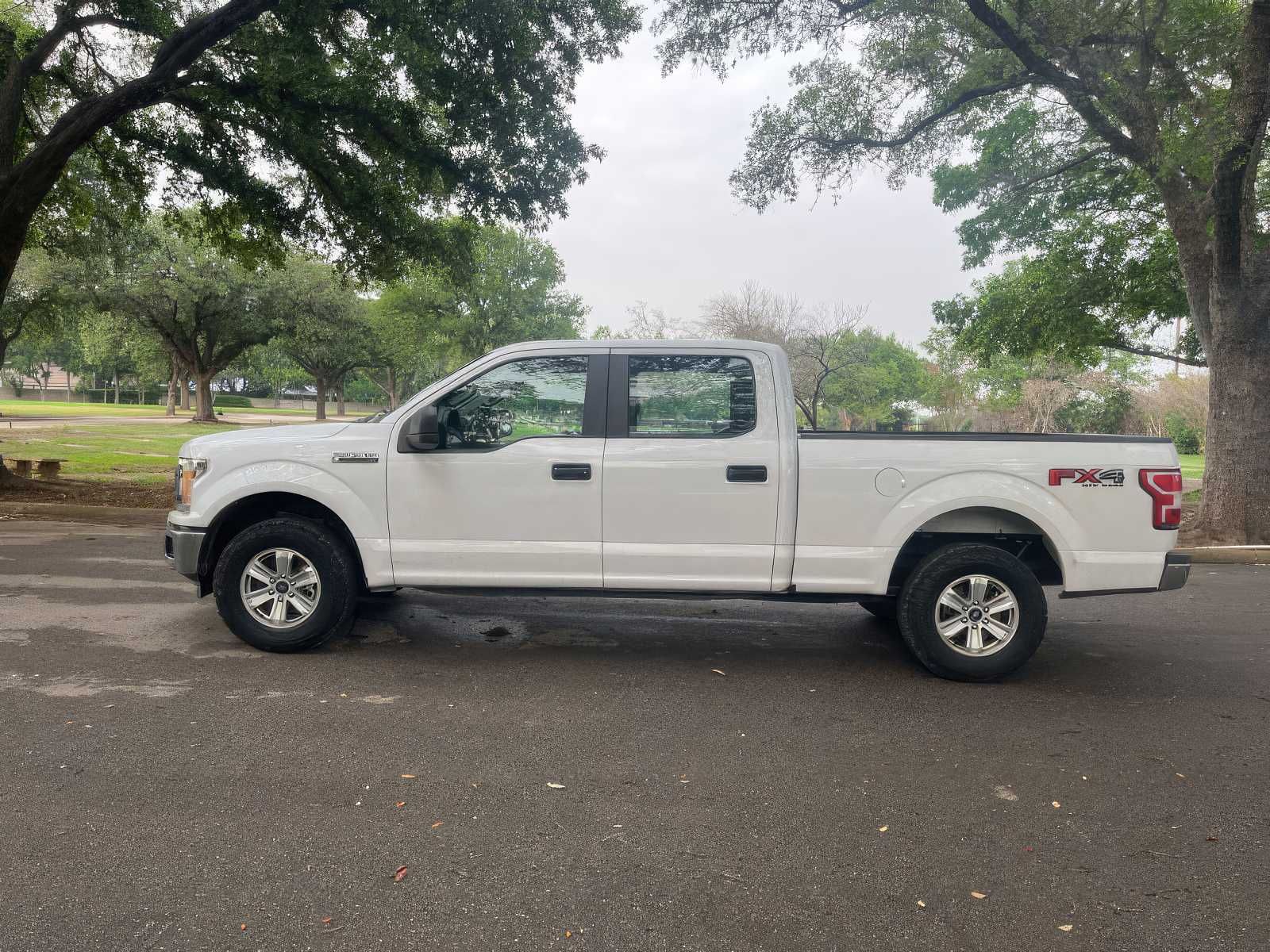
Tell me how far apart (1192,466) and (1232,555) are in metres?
28.0

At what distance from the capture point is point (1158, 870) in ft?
9.76

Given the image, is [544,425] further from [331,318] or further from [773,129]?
[331,318]

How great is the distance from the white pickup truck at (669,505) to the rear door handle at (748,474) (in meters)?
0.01

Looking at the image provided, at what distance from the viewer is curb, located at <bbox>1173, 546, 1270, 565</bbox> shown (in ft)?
33.2

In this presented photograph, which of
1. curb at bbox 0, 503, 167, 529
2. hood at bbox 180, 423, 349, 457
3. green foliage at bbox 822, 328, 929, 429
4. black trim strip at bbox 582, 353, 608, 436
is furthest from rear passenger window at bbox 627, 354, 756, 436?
green foliage at bbox 822, 328, 929, 429

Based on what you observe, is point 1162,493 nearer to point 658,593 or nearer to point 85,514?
point 658,593

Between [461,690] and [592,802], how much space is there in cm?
160

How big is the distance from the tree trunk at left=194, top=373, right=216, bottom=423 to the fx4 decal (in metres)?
46.8

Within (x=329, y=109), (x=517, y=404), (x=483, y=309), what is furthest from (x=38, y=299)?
(x=517, y=404)

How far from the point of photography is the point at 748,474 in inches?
201

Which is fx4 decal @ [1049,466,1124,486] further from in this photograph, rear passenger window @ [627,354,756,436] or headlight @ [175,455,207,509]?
headlight @ [175,455,207,509]

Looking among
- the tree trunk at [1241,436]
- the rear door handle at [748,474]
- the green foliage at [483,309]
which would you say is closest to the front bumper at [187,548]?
the rear door handle at [748,474]

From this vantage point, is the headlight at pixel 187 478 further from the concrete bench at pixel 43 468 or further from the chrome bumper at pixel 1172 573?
the concrete bench at pixel 43 468

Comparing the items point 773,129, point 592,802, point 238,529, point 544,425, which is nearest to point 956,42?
point 773,129
